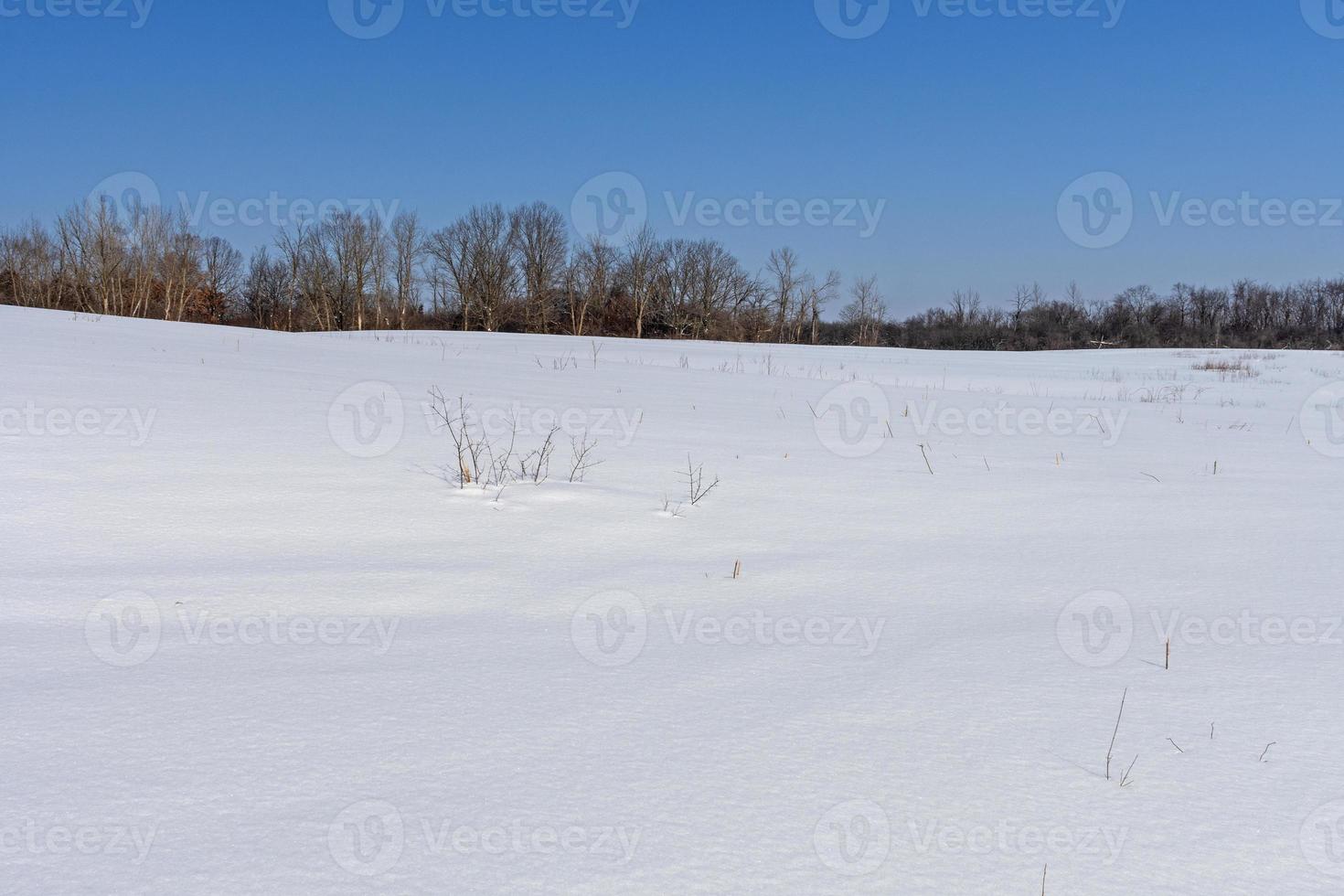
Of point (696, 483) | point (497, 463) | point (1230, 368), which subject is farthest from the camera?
point (1230, 368)

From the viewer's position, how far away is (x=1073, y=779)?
136 centimetres

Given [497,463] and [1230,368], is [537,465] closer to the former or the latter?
[497,463]

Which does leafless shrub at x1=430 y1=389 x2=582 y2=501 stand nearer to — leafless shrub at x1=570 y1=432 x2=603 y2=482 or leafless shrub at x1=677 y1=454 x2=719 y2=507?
leafless shrub at x1=570 y1=432 x2=603 y2=482

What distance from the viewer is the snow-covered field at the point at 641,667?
1.17 meters

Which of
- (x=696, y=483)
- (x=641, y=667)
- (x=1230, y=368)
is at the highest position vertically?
(x=1230, y=368)

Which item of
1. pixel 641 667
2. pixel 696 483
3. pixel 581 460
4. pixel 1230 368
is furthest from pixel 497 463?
pixel 1230 368

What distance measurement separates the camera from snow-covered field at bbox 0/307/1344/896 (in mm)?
1167

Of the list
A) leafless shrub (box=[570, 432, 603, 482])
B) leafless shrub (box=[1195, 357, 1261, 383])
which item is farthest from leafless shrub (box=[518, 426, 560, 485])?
leafless shrub (box=[1195, 357, 1261, 383])

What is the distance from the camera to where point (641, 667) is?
1848mm

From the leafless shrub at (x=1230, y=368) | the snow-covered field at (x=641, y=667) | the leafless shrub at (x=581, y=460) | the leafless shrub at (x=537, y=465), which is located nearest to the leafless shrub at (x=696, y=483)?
the snow-covered field at (x=641, y=667)

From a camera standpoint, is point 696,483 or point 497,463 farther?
point 497,463

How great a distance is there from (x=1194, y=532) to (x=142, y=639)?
3461mm

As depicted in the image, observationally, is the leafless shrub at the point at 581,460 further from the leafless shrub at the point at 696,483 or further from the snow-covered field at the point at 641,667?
the leafless shrub at the point at 696,483

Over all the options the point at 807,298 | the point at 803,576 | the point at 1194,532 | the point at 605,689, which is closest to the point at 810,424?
the point at 1194,532
